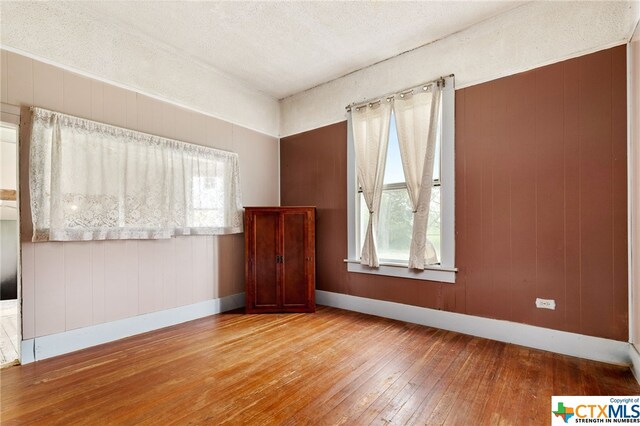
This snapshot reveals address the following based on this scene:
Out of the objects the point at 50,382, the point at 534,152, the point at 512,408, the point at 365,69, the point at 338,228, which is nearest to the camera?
the point at 512,408

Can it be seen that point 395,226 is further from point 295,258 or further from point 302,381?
point 302,381

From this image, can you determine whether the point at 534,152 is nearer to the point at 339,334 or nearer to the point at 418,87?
the point at 418,87

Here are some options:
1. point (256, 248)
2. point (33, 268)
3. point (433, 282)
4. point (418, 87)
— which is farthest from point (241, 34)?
point (433, 282)

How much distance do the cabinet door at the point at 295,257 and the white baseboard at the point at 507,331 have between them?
2.38ft

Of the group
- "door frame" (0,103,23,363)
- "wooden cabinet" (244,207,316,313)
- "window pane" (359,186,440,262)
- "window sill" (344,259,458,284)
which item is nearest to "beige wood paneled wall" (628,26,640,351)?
"window sill" (344,259,458,284)

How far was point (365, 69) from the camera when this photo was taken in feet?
13.9

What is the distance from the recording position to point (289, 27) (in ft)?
11.0

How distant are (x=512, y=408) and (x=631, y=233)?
181cm

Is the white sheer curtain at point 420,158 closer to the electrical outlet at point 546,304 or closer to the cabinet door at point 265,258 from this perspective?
the electrical outlet at point 546,304

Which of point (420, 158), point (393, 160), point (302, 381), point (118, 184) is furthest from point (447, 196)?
point (118, 184)

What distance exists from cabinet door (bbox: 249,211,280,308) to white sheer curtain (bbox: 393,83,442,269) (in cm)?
187

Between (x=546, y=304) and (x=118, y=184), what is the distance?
14.9 ft

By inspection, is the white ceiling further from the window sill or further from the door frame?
the window sill

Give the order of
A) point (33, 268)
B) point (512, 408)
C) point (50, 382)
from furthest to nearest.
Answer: point (33, 268), point (50, 382), point (512, 408)
